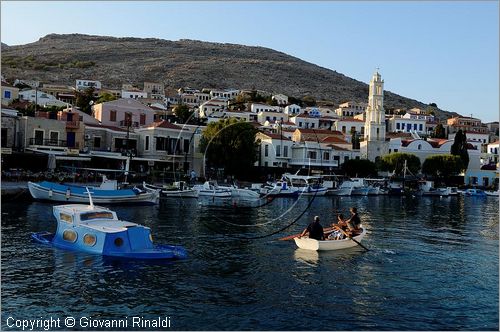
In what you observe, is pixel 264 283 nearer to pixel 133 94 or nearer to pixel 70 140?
pixel 70 140

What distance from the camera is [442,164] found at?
82562 millimetres

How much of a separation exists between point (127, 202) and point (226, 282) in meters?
26.2

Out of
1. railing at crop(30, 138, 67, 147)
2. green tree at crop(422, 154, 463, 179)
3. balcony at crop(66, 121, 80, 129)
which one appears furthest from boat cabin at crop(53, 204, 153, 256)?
green tree at crop(422, 154, 463, 179)

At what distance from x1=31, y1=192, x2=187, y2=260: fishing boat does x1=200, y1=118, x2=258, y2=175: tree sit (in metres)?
39.1

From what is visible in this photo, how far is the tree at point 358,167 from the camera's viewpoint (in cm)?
7775

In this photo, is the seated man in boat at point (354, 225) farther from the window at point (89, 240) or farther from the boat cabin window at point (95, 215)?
the window at point (89, 240)

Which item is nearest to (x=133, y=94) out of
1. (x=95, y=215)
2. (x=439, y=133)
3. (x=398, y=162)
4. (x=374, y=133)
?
(x=374, y=133)

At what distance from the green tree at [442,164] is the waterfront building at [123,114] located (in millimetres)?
43138

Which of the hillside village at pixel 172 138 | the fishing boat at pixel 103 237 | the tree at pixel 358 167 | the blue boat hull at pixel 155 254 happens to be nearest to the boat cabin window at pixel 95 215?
the fishing boat at pixel 103 237

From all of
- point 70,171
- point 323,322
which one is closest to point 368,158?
point 70,171

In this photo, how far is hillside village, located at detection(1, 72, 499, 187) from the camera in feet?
179

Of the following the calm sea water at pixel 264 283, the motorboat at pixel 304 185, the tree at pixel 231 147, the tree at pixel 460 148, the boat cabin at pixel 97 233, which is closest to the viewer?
the calm sea water at pixel 264 283

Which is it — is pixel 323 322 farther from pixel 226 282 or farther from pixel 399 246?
pixel 399 246

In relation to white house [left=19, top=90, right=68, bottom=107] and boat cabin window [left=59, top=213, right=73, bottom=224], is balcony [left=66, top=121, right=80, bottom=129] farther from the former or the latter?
boat cabin window [left=59, top=213, right=73, bottom=224]
